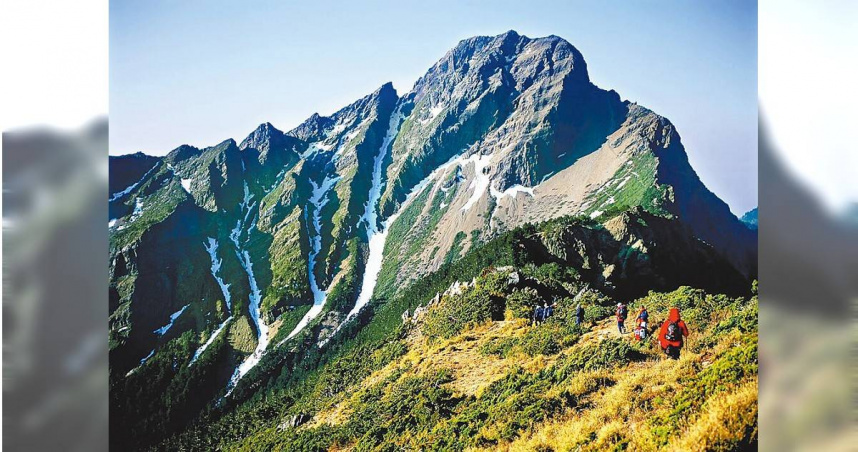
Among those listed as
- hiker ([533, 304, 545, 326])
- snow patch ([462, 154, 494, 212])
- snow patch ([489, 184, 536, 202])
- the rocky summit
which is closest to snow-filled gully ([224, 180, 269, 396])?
the rocky summit

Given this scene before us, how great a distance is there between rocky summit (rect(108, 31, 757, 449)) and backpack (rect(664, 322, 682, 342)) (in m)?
7.82

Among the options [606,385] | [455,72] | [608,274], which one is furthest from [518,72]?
[606,385]

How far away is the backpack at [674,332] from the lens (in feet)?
23.1

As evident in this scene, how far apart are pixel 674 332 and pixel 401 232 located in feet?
114

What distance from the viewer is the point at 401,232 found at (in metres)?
41.2

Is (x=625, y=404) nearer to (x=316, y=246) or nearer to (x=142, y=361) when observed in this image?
(x=142, y=361)

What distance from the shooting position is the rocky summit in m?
24.0

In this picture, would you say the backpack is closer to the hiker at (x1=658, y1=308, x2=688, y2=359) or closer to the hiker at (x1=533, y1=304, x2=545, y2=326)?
the hiker at (x1=658, y1=308, x2=688, y2=359)

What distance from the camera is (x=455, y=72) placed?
35.0m

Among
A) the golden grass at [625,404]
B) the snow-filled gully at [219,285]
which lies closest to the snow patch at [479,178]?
the snow-filled gully at [219,285]

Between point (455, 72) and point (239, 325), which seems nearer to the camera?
point (455, 72)

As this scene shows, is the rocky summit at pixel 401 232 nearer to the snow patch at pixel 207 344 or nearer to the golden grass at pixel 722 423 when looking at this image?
the snow patch at pixel 207 344
